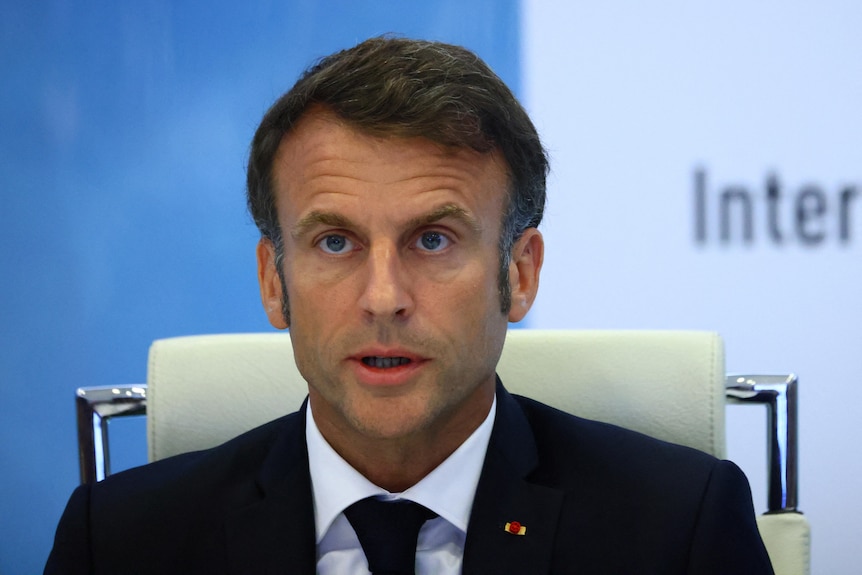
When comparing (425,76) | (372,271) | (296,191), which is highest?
(425,76)

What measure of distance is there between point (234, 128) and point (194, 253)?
0.41m

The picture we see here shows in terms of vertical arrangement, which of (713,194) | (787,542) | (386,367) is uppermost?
(713,194)

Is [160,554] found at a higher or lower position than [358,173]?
lower

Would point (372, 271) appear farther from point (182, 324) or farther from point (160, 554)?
point (182, 324)

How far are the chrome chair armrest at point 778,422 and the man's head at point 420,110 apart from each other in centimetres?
45

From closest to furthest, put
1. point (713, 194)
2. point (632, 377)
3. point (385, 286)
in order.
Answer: point (385, 286), point (632, 377), point (713, 194)

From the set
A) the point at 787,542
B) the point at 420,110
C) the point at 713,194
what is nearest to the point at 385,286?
the point at 420,110

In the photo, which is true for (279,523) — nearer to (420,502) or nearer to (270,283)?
(420,502)

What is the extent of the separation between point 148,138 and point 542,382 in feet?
6.11

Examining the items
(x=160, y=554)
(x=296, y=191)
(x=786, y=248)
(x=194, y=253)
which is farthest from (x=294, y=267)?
(x=786, y=248)

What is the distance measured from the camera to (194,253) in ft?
10.1

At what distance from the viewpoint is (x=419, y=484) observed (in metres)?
1.46

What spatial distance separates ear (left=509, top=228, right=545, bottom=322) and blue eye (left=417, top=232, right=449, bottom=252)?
153mm

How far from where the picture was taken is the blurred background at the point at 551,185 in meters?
3.04
